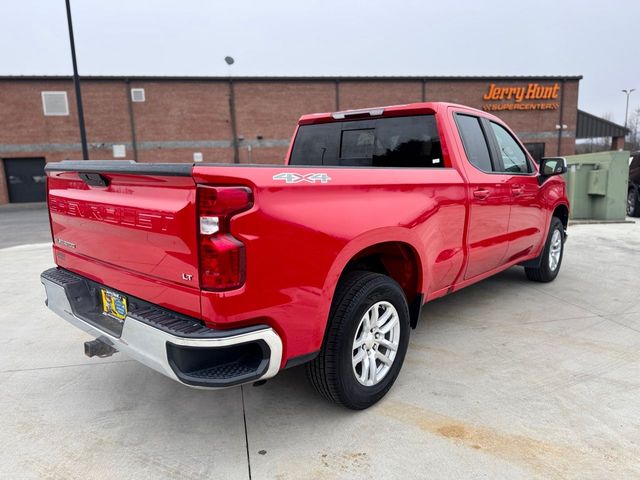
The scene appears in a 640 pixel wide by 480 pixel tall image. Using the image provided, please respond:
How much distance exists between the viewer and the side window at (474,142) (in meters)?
3.71

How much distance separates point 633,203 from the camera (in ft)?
41.6

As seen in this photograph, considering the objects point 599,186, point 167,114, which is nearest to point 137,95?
point 167,114

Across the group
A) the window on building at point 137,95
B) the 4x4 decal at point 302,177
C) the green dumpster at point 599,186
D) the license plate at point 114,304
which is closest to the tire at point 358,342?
the 4x4 decal at point 302,177

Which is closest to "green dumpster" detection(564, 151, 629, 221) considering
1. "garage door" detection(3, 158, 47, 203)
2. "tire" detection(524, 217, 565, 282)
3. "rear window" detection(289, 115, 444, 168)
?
"tire" detection(524, 217, 565, 282)

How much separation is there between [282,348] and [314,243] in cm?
55

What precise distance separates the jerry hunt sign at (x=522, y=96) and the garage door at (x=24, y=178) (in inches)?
1077

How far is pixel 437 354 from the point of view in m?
3.62

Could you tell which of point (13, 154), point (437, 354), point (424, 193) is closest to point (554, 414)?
point (437, 354)

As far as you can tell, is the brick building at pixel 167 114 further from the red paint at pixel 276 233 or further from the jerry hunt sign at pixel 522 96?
the red paint at pixel 276 233

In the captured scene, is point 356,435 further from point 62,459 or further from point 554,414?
point 62,459

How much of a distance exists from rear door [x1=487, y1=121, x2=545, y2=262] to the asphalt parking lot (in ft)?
2.80

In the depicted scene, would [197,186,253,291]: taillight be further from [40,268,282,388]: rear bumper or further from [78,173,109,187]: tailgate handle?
[78,173,109,187]: tailgate handle

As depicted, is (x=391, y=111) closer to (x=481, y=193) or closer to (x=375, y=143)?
(x=375, y=143)

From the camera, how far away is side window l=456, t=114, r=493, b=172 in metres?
3.71
